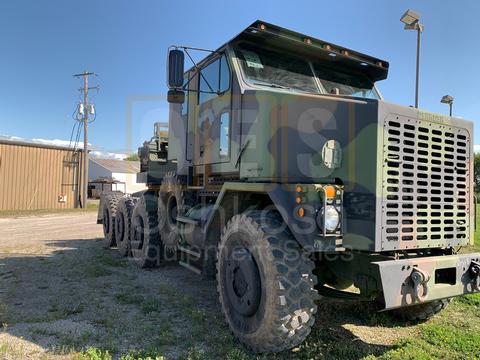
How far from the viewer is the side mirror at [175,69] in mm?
4891

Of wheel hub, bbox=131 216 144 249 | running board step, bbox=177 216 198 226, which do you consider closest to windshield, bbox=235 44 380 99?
running board step, bbox=177 216 198 226

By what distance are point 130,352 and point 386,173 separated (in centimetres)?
285

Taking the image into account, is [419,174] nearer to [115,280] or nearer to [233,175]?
[233,175]

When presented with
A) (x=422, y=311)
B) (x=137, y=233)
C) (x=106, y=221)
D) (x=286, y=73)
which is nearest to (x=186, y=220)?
(x=286, y=73)

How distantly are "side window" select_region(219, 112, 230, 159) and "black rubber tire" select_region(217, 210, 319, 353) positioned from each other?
1.38 m

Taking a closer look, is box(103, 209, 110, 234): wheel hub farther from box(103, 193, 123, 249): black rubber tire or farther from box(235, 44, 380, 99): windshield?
box(235, 44, 380, 99): windshield

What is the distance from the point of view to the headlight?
11.6ft

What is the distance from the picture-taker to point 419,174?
3664 mm

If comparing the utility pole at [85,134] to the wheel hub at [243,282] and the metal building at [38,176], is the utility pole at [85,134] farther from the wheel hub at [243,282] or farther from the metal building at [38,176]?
the wheel hub at [243,282]

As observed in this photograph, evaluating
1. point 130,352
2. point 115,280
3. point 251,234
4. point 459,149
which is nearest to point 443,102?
point 459,149

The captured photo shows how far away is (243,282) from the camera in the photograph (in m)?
4.12

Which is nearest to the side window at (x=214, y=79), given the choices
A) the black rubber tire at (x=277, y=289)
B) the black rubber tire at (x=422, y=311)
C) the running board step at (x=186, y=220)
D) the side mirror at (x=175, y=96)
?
the side mirror at (x=175, y=96)

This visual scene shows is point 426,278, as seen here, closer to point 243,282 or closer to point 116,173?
point 243,282

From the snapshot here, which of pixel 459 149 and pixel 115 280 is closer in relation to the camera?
pixel 459 149
